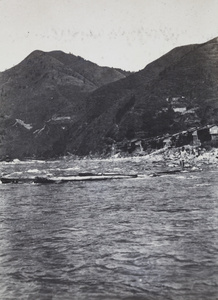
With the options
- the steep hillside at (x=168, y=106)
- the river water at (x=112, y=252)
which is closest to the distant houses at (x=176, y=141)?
the steep hillside at (x=168, y=106)

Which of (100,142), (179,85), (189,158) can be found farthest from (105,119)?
(189,158)

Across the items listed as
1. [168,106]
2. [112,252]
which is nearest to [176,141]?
[168,106]

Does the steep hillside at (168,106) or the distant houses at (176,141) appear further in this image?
the steep hillside at (168,106)

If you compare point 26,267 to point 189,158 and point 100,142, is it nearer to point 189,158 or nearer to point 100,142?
point 189,158

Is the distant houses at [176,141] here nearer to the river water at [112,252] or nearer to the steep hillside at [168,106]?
the steep hillside at [168,106]

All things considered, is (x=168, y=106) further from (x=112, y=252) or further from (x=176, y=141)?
(x=112, y=252)
